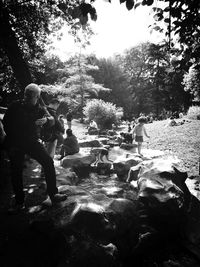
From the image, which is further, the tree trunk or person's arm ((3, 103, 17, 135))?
the tree trunk

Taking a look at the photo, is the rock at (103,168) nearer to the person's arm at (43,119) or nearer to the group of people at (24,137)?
the person's arm at (43,119)

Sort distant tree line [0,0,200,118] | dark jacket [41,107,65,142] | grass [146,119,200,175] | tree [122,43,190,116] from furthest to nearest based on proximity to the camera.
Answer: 1. tree [122,43,190,116]
2. grass [146,119,200,175]
3. dark jacket [41,107,65,142]
4. distant tree line [0,0,200,118]

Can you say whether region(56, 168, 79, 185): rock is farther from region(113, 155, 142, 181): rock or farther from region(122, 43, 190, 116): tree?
region(122, 43, 190, 116): tree

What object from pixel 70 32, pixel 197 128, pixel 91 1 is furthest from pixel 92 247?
pixel 197 128

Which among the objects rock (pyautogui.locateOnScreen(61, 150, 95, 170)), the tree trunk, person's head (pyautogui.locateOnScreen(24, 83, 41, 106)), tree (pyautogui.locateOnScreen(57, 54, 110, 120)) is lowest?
rock (pyautogui.locateOnScreen(61, 150, 95, 170))

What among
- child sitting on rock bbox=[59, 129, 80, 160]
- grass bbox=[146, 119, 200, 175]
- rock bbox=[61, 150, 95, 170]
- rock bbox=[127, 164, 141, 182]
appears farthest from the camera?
grass bbox=[146, 119, 200, 175]

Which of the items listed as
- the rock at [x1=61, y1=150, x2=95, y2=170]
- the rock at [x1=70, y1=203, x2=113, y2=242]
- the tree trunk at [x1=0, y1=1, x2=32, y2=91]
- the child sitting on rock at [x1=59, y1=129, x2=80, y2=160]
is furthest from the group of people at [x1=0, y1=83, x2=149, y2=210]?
the tree trunk at [x1=0, y1=1, x2=32, y2=91]

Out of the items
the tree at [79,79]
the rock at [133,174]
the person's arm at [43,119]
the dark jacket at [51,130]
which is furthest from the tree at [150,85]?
the person's arm at [43,119]

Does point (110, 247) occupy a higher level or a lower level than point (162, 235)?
higher

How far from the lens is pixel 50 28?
1283 centimetres

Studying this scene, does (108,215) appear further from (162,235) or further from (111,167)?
(111,167)

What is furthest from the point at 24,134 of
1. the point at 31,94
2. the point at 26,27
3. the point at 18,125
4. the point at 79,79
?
the point at 79,79

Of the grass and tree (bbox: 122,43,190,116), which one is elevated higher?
tree (bbox: 122,43,190,116)

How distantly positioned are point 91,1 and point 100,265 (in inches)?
168
